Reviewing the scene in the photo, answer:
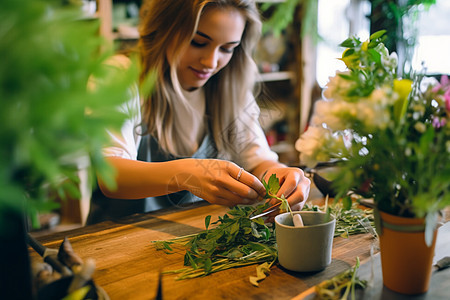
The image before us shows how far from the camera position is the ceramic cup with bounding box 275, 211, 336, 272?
77 cm

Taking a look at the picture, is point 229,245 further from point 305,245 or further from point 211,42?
point 211,42

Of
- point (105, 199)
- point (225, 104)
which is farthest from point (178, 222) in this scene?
point (225, 104)

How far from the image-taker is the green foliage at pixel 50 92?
0.39 metres

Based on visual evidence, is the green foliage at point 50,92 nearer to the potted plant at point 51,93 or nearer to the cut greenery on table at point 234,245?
the potted plant at point 51,93

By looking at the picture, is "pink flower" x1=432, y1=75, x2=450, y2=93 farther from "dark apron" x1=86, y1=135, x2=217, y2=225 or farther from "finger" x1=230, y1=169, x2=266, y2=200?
"dark apron" x1=86, y1=135, x2=217, y2=225


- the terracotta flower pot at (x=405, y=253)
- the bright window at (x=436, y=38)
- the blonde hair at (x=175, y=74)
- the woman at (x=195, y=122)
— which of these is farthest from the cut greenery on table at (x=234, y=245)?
the bright window at (x=436, y=38)

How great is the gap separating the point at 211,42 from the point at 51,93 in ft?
3.45

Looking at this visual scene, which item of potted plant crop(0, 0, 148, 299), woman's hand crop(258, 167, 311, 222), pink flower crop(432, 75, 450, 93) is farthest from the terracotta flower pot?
potted plant crop(0, 0, 148, 299)

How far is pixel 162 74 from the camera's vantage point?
157 cm

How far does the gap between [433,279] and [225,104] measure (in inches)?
44.7

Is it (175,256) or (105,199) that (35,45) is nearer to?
(175,256)

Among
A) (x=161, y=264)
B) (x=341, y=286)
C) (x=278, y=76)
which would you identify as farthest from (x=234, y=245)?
(x=278, y=76)

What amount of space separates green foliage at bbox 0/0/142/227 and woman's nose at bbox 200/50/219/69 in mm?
981

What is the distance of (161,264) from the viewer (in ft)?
2.76
